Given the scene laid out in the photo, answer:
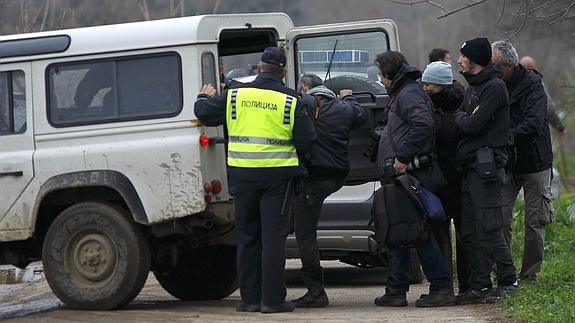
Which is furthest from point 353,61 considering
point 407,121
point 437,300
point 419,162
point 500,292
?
point 500,292

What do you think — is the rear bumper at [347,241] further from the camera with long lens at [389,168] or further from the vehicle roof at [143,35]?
the vehicle roof at [143,35]

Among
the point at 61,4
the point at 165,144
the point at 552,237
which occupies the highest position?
the point at 61,4

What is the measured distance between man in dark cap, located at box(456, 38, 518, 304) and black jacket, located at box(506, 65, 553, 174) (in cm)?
57

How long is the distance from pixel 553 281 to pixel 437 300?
4.47ft

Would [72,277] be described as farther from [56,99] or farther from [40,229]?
[56,99]

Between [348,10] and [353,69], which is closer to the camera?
[353,69]

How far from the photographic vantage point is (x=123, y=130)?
32.8 ft

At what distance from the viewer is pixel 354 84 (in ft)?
36.7

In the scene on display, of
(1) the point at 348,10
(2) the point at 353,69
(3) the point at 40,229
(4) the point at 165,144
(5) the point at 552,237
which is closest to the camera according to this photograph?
(4) the point at 165,144

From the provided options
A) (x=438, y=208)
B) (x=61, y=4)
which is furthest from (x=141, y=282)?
(x=61, y=4)

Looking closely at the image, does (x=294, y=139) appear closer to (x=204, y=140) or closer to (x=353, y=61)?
(x=204, y=140)

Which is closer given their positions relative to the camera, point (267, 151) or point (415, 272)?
point (267, 151)

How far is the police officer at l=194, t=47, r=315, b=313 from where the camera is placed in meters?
9.78

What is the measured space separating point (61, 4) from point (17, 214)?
18.5ft
